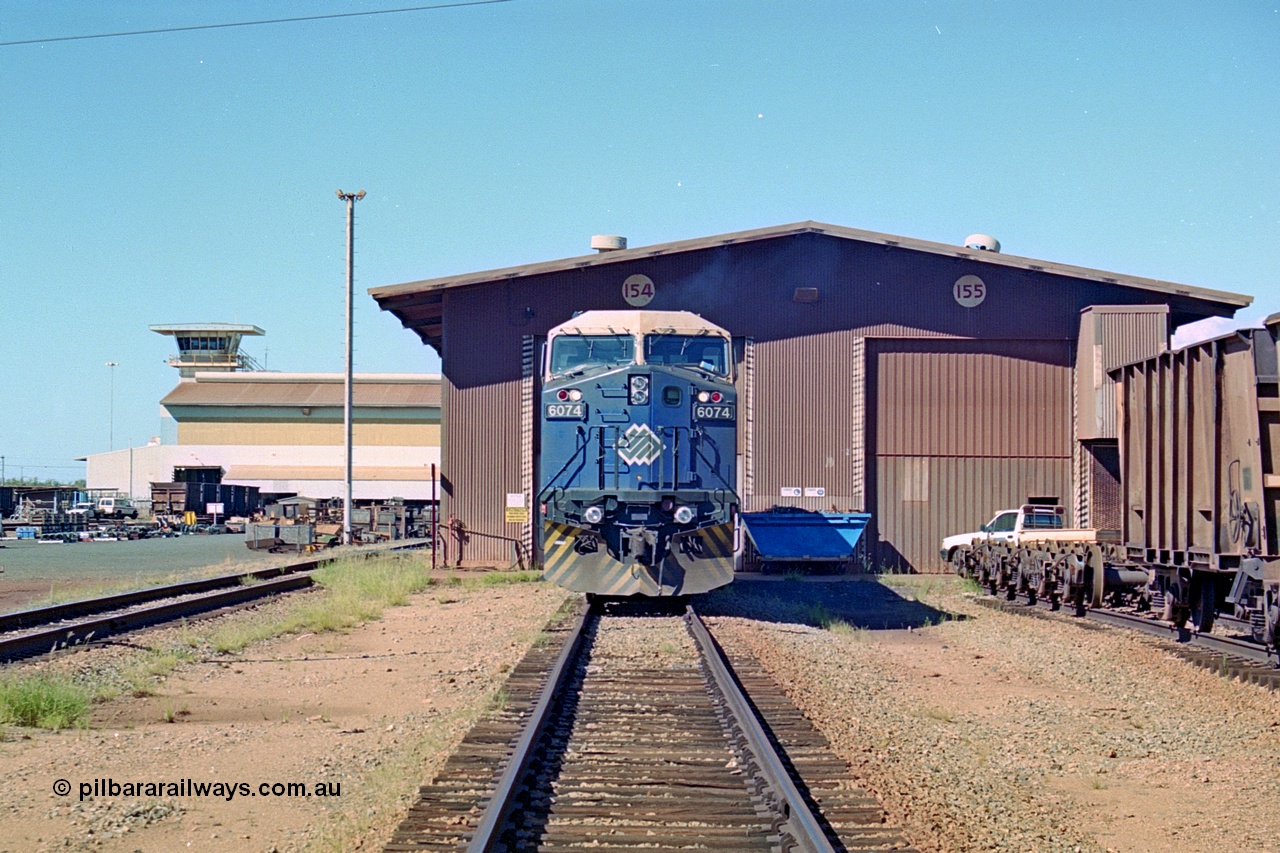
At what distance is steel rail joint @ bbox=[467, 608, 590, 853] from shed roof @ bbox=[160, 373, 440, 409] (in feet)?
170

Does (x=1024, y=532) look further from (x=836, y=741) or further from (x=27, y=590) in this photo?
(x=27, y=590)

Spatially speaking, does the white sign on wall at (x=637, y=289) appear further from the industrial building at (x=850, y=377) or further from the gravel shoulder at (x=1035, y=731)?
the gravel shoulder at (x=1035, y=731)

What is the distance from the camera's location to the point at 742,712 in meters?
8.43

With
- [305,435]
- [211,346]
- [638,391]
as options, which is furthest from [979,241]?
[211,346]

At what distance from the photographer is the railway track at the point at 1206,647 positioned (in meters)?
11.3

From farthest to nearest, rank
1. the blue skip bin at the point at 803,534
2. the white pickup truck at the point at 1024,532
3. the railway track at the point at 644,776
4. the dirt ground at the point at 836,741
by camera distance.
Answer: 1. the blue skip bin at the point at 803,534
2. the white pickup truck at the point at 1024,532
3. the dirt ground at the point at 836,741
4. the railway track at the point at 644,776

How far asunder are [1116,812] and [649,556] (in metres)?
8.41

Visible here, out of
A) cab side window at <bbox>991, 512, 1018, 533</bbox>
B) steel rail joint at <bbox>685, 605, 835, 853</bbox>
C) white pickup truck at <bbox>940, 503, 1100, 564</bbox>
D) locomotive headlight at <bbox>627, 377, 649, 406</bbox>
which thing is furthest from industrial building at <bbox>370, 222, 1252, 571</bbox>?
steel rail joint at <bbox>685, 605, 835, 853</bbox>

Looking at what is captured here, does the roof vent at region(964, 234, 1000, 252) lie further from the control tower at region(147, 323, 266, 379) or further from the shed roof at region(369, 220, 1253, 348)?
the control tower at region(147, 323, 266, 379)

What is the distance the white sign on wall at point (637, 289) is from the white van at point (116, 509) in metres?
36.6

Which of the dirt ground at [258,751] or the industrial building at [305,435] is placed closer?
the dirt ground at [258,751]

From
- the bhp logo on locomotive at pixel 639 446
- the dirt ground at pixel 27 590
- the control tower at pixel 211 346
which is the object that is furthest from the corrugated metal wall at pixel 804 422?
the control tower at pixel 211 346

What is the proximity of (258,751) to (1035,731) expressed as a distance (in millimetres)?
5802

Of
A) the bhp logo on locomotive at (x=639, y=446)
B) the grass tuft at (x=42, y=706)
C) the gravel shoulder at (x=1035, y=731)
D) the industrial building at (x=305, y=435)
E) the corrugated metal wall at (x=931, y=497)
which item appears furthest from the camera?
the industrial building at (x=305, y=435)
